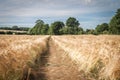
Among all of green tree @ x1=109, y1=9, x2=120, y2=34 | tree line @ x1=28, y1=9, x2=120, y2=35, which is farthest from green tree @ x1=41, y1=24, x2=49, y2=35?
green tree @ x1=109, y1=9, x2=120, y2=34

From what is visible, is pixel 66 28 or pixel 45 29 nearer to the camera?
pixel 66 28

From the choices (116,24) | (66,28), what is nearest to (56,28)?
(66,28)

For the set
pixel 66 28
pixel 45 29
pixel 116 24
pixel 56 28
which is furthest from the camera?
pixel 45 29

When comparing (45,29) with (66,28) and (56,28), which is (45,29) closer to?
(56,28)

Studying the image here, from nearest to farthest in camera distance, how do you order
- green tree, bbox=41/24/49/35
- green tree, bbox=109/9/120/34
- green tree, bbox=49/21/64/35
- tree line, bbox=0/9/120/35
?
green tree, bbox=109/9/120/34 → tree line, bbox=0/9/120/35 → green tree, bbox=49/21/64/35 → green tree, bbox=41/24/49/35

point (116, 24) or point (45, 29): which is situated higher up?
point (116, 24)

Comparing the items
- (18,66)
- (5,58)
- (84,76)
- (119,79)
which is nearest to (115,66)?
(119,79)

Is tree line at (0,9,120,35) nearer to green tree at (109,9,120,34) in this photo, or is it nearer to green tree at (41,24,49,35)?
green tree at (41,24,49,35)

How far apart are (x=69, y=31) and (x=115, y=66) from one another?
80.8 meters

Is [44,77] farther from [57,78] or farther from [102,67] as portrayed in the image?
[102,67]

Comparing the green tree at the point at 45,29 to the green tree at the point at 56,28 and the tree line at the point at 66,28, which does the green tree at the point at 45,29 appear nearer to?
the tree line at the point at 66,28

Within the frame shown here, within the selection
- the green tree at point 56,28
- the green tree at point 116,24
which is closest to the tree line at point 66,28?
the green tree at point 56,28

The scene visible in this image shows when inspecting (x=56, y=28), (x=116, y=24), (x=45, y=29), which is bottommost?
(x=45, y=29)

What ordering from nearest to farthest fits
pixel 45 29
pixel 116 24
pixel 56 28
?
1. pixel 116 24
2. pixel 56 28
3. pixel 45 29
